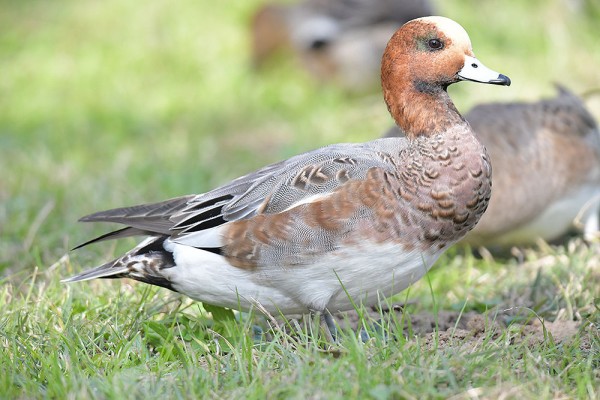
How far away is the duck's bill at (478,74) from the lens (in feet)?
10.2

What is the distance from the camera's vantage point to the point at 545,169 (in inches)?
189

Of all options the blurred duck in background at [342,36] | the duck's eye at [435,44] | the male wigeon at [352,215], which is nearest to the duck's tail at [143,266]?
the male wigeon at [352,215]

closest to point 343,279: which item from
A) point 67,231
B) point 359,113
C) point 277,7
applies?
point 67,231

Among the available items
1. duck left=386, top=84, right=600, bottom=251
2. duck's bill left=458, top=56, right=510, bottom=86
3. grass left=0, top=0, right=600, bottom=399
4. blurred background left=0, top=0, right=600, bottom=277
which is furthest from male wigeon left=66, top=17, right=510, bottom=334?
duck left=386, top=84, right=600, bottom=251

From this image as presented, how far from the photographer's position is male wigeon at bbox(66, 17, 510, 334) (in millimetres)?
3029

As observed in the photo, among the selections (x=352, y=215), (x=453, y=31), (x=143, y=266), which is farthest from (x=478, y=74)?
(x=143, y=266)

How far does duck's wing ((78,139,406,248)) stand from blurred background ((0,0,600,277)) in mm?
827

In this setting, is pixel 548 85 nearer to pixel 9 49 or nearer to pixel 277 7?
pixel 277 7

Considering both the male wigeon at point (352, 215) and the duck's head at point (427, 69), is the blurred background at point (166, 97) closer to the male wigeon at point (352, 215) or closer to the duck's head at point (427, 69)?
the male wigeon at point (352, 215)

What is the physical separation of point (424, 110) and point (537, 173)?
5.78ft

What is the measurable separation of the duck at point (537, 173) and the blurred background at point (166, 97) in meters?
0.53

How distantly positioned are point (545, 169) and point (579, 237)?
0.45m

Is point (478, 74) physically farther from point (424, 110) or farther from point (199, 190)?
point (199, 190)

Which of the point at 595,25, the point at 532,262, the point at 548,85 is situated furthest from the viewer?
the point at 595,25
